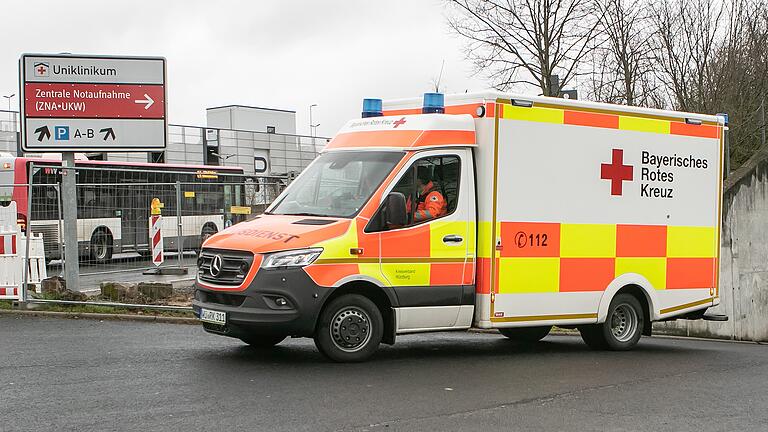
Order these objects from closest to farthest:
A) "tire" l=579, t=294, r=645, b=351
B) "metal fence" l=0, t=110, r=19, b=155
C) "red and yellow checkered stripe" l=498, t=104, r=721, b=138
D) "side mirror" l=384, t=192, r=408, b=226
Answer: "side mirror" l=384, t=192, r=408, b=226
"red and yellow checkered stripe" l=498, t=104, r=721, b=138
"tire" l=579, t=294, r=645, b=351
"metal fence" l=0, t=110, r=19, b=155

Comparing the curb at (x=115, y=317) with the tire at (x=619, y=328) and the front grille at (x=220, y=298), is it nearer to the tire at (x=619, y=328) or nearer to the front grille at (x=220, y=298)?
the front grille at (x=220, y=298)

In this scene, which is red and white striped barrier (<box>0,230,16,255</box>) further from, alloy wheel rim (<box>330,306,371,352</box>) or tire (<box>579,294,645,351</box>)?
tire (<box>579,294,645,351</box>)

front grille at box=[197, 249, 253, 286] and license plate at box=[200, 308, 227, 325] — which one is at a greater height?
front grille at box=[197, 249, 253, 286]

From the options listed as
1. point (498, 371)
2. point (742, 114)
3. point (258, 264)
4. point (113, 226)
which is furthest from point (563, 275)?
point (742, 114)

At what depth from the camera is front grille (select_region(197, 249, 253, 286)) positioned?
9.75 meters

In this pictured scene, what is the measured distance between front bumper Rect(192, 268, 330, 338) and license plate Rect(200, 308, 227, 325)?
8cm

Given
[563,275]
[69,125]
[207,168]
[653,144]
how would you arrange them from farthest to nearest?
1. [207,168]
2. [69,125]
3. [653,144]
4. [563,275]

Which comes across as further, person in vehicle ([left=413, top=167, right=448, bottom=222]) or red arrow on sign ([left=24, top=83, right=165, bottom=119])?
red arrow on sign ([left=24, top=83, right=165, bottom=119])

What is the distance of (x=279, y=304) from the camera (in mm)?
9672

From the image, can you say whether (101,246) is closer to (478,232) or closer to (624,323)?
(478,232)

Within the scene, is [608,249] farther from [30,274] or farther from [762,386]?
[30,274]

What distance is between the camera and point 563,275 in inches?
458

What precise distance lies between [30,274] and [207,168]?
670 inches

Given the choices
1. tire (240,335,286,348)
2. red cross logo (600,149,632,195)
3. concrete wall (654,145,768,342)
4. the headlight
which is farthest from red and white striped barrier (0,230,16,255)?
concrete wall (654,145,768,342)
